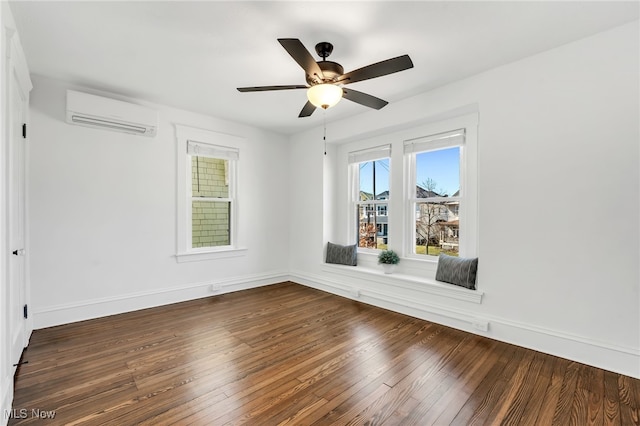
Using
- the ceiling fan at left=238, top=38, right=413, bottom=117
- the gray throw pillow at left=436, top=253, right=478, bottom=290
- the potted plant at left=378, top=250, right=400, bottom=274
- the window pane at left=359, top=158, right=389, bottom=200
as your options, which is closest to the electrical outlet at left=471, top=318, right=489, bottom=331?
the gray throw pillow at left=436, top=253, right=478, bottom=290

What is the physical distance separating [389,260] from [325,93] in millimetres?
2462

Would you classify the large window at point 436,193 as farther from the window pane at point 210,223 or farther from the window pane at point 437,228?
the window pane at point 210,223

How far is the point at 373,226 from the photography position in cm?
460

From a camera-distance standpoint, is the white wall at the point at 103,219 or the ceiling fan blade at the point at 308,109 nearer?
the ceiling fan blade at the point at 308,109

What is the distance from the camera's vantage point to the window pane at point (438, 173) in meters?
3.70

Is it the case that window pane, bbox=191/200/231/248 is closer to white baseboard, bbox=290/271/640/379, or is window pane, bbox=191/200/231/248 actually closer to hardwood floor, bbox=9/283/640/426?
hardwood floor, bbox=9/283/640/426

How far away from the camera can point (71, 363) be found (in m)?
2.46

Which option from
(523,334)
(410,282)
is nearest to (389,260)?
(410,282)

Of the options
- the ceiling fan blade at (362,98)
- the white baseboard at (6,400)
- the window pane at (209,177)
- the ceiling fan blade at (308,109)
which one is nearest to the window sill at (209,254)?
the window pane at (209,177)

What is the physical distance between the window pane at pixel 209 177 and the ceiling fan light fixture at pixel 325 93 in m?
2.67

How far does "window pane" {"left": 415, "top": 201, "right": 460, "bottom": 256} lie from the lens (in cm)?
371

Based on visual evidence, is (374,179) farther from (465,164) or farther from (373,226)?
(465,164)

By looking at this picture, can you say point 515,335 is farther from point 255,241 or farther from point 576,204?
point 255,241

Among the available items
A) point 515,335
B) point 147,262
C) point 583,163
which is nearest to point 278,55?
point 583,163
